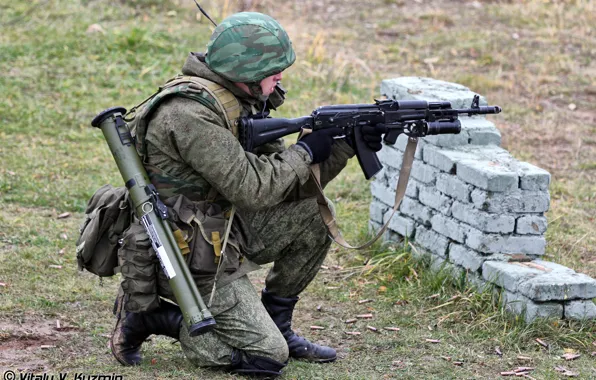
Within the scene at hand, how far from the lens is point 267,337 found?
4.17 meters

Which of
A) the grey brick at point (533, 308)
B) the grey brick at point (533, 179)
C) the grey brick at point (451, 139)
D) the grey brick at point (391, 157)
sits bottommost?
the grey brick at point (533, 308)

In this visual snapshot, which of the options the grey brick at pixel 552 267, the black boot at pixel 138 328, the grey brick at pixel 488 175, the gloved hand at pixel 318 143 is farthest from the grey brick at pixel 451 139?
the black boot at pixel 138 328

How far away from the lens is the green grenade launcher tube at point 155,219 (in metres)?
3.95

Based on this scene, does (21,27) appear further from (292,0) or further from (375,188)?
(375,188)

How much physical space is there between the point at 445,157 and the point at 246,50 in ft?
6.02

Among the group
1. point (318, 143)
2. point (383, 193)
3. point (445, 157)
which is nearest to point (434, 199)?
point (445, 157)

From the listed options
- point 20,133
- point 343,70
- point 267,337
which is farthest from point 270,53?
point 343,70

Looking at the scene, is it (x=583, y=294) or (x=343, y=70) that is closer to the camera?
(x=583, y=294)

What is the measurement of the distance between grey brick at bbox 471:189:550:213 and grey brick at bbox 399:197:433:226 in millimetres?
535

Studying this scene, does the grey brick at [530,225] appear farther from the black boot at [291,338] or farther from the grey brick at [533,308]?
the black boot at [291,338]

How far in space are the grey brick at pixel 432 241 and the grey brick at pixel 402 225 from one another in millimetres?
69

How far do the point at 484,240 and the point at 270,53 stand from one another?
190cm

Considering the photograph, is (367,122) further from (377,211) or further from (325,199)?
(377,211)

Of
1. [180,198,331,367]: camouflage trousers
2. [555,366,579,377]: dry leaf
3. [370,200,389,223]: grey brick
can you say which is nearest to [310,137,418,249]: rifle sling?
[180,198,331,367]: camouflage trousers
